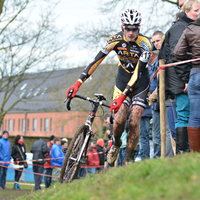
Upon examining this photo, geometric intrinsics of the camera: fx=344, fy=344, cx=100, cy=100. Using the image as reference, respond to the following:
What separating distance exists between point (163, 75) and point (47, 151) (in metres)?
10.1

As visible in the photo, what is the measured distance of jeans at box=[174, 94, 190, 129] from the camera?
5672 millimetres

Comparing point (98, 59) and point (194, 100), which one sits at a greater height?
point (98, 59)

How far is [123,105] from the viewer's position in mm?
6477

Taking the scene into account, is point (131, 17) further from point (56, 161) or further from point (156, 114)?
point (56, 161)

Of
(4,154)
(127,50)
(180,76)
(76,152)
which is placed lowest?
(4,154)

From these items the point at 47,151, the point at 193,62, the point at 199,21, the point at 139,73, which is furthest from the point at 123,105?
the point at 47,151

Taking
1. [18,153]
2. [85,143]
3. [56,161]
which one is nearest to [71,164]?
[85,143]

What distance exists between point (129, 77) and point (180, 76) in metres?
1.28

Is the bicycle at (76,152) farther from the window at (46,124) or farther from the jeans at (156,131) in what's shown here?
the window at (46,124)

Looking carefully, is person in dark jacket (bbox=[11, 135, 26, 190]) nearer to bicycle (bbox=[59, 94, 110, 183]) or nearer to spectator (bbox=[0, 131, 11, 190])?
spectator (bbox=[0, 131, 11, 190])

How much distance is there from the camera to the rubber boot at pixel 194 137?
17.1 feet

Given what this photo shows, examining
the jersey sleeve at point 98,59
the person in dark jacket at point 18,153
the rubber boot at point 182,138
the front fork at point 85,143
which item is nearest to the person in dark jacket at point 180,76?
the rubber boot at point 182,138

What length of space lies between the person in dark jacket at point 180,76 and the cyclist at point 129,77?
47cm

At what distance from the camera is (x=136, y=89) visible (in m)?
6.51
